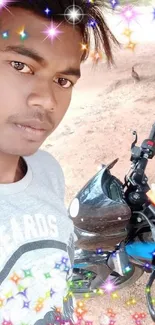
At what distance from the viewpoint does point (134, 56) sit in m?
5.36

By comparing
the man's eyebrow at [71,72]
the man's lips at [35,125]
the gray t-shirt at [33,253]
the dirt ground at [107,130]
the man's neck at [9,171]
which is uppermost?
the man's eyebrow at [71,72]

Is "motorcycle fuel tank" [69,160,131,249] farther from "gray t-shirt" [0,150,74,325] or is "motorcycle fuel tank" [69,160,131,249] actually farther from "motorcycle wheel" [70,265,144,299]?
"gray t-shirt" [0,150,74,325]

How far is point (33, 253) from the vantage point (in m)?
0.90

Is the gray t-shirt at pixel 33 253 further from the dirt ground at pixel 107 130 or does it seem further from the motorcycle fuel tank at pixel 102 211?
the dirt ground at pixel 107 130

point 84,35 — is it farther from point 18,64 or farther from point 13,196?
point 13,196

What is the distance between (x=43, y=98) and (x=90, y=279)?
1.35 metres

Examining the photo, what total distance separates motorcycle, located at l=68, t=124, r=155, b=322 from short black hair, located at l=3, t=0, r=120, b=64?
0.67 meters

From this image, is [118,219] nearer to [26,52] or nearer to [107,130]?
[26,52]

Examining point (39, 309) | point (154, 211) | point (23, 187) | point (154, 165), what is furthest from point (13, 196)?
point (154, 165)

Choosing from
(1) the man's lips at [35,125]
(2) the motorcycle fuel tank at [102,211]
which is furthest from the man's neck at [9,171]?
(2) the motorcycle fuel tank at [102,211]

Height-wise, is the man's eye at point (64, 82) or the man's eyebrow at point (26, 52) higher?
the man's eyebrow at point (26, 52)

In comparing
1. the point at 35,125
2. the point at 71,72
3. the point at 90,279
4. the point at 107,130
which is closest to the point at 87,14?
the point at 71,72

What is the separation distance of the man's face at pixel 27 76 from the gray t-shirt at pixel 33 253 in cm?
12

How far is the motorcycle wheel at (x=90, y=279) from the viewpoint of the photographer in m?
2.01
